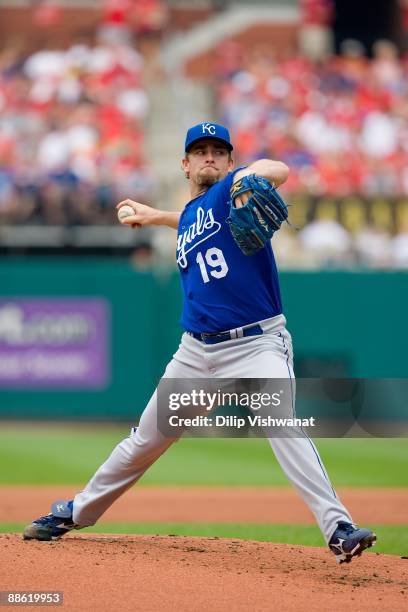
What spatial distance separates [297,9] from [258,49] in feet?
5.03

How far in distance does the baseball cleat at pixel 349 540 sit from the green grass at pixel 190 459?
15.4ft

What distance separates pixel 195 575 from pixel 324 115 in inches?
522

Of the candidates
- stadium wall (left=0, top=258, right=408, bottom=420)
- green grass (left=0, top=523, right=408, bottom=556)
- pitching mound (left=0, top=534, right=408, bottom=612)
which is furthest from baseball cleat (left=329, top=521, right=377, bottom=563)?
stadium wall (left=0, top=258, right=408, bottom=420)

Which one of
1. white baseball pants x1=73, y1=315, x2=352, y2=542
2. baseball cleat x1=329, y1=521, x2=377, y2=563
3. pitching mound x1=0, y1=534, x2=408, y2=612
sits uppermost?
white baseball pants x1=73, y1=315, x2=352, y2=542

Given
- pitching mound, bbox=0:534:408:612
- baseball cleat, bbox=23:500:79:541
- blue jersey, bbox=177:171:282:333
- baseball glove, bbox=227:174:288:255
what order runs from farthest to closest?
baseball cleat, bbox=23:500:79:541, blue jersey, bbox=177:171:282:333, baseball glove, bbox=227:174:288:255, pitching mound, bbox=0:534:408:612

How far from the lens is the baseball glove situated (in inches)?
168

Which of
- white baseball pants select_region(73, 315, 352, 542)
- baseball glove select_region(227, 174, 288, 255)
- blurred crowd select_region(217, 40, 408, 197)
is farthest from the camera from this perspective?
blurred crowd select_region(217, 40, 408, 197)

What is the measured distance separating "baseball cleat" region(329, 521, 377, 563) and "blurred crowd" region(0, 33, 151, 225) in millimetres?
9448

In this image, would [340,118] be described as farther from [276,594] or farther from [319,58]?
[276,594]

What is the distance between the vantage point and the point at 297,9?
781 inches

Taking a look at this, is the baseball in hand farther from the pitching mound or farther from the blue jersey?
the pitching mound

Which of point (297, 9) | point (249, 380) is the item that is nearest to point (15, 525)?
point (249, 380)

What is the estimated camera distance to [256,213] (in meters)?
4.30

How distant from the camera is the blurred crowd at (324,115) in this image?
15570 mm
